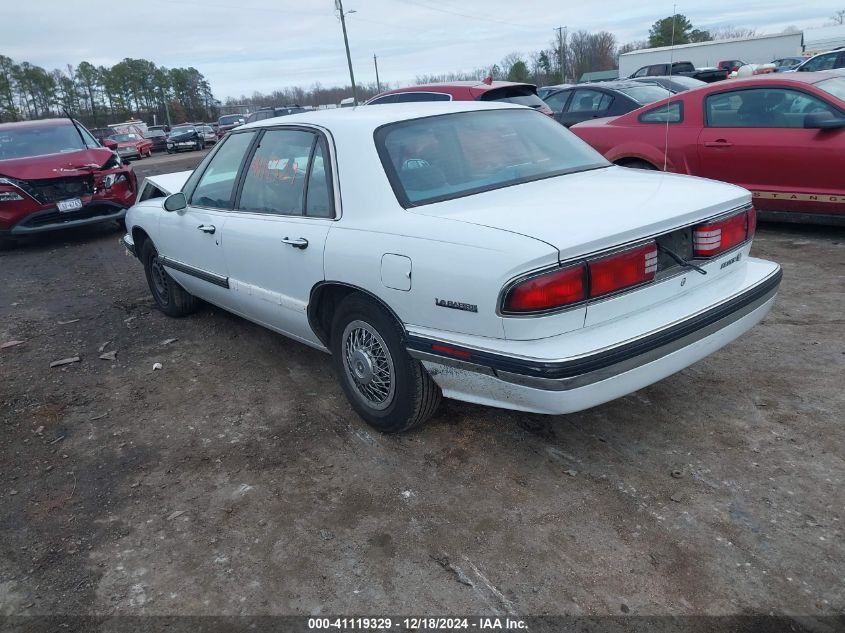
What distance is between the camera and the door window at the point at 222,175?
432cm

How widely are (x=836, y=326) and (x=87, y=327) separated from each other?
5703 mm

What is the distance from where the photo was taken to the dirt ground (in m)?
2.43

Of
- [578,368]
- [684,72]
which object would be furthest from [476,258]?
[684,72]

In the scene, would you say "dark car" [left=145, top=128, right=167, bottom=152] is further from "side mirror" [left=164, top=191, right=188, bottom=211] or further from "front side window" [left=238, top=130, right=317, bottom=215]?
"front side window" [left=238, top=130, right=317, bottom=215]

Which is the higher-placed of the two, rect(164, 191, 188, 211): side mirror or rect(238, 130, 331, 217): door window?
rect(238, 130, 331, 217): door window

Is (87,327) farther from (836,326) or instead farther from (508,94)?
(508,94)

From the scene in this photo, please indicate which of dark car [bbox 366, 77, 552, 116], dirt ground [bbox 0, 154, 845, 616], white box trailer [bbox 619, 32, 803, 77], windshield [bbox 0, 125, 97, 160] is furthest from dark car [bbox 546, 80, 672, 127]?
white box trailer [bbox 619, 32, 803, 77]

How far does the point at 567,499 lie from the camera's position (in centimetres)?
288

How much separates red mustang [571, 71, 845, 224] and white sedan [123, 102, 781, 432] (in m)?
2.93

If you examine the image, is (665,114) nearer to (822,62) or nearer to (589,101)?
(589,101)

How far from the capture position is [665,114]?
723 centimetres

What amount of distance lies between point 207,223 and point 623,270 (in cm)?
284

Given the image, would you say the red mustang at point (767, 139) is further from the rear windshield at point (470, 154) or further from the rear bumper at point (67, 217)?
the rear bumper at point (67, 217)

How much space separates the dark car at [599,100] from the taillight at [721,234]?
7665 millimetres
